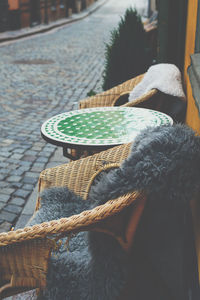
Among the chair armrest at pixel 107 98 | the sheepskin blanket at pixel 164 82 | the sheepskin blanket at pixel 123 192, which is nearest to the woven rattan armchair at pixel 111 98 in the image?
the chair armrest at pixel 107 98

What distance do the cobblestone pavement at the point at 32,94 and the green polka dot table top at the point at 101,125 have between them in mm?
942

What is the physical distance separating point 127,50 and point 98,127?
8.63ft

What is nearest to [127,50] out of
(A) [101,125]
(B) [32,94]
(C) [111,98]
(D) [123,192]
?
(C) [111,98]

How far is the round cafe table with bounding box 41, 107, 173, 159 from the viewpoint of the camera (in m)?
2.64

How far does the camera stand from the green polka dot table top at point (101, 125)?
271 centimetres

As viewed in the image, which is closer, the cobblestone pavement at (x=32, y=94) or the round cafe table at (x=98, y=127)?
the round cafe table at (x=98, y=127)

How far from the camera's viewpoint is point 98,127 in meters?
2.96

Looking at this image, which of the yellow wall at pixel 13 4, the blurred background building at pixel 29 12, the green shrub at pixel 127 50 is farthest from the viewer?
the yellow wall at pixel 13 4

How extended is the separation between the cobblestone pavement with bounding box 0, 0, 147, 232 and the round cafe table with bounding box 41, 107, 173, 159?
94 cm

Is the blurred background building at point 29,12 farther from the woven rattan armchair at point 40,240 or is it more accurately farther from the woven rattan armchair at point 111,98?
the woven rattan armchair at point 40,240

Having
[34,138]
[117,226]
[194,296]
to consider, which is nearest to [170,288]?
[194,296]

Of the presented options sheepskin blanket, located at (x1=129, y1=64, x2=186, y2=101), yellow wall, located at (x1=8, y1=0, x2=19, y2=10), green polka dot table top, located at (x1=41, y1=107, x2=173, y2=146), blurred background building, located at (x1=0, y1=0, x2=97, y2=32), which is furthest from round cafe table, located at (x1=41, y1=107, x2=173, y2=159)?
yellow wall, located at (x1=8, y1=0, x2=19, y2=10)

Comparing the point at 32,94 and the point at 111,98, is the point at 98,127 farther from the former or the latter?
the point at 32,94

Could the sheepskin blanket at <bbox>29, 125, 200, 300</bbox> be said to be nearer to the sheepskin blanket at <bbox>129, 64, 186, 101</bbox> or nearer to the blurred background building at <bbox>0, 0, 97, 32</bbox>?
the sheepskin blanket at <bbox>129, 64, 186, 101</bbox>
